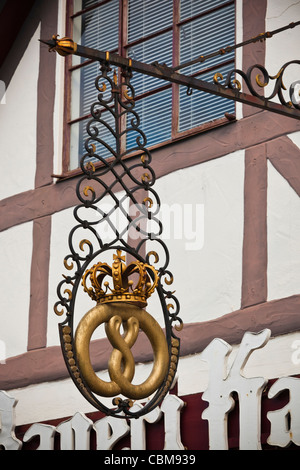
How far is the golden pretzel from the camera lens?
4.94 metres

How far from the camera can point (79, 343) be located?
496 cm

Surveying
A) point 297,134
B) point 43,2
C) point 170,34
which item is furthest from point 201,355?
A: point 43,2

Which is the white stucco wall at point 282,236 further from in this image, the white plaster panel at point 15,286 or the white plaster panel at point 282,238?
the white plaster panel at point 15,286

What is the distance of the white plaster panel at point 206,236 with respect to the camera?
7.95 m

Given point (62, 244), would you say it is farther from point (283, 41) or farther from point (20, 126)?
point (283, 41)

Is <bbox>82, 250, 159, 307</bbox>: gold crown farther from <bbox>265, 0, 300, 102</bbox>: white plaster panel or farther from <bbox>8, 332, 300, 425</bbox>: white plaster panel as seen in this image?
<bbox>265, 0, 300, 102</bbox>: white plaster panel

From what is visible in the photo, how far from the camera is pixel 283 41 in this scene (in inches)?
316

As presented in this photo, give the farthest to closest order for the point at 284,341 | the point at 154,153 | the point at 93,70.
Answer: the point at 93,70 → the point at 154,153 → the point at 284,341

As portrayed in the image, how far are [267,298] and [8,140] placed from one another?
3079 mm

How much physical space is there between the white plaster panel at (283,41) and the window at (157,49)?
38 centimetres

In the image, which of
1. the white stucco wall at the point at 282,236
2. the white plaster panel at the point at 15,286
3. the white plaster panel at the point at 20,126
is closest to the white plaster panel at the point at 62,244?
the white plaster panel at the point at 15,286

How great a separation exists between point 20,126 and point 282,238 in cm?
292

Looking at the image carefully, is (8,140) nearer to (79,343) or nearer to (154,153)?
(154,153)

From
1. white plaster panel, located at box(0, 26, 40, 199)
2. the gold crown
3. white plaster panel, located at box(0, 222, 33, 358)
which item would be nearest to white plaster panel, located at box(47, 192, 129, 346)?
white plaster panel, located at box(0, 222, 33, 358)
